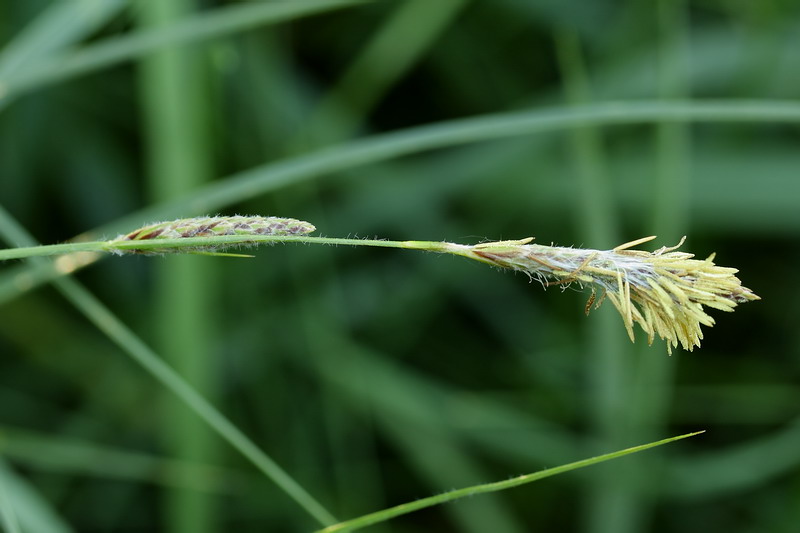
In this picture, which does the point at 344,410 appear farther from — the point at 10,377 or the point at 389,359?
the point at 10,377

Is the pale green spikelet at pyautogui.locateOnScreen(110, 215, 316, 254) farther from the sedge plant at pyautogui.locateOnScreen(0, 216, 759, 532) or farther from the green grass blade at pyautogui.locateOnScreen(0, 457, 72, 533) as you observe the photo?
the green grass blade at pyautogui.locateOnScreen(0, 457, 72, 533)

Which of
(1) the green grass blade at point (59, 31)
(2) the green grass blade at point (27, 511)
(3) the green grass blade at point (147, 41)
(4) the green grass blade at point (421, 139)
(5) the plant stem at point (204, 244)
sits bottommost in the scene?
(2) the green grass blade at point (27, 511)


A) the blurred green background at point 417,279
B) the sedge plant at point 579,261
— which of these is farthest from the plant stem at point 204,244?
the blurred green background at point 417,279

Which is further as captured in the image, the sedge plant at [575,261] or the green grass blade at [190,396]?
the green grass blade at [190,396]

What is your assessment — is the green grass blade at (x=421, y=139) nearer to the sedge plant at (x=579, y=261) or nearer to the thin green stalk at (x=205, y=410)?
the thin green stalk at (x=205, y=410)

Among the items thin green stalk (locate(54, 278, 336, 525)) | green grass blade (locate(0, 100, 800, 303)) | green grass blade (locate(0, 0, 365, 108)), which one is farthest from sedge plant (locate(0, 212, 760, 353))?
green grass blade (locate(0, 0, 365, 108))

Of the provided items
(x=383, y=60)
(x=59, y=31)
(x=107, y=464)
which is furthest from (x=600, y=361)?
(x=59, y=31)
